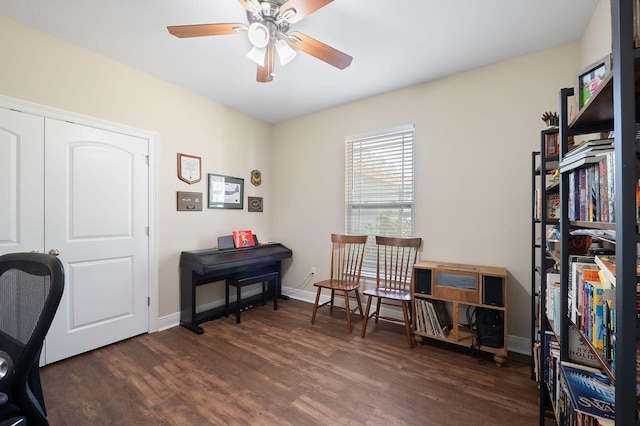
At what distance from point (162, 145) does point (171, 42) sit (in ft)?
3.47

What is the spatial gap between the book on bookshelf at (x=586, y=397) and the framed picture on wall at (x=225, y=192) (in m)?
3.38

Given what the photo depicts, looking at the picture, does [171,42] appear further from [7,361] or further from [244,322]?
[244,322]

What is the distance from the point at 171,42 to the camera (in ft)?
7.29

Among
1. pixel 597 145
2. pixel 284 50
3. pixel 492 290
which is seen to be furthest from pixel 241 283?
pixel 597 145

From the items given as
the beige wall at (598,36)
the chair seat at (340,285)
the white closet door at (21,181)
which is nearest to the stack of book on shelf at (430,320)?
the chair seat at (340,285)

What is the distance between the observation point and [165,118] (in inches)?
114

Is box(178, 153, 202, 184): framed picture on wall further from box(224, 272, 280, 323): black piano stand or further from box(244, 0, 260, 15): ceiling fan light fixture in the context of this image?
box(244, 0, 260, 15): ceiling fan light fixture

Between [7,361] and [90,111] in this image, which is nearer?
[7,361]

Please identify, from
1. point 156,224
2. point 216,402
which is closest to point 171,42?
point 156,224

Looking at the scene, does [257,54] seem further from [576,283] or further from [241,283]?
[241,283]

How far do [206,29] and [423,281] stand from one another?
2.63 metres

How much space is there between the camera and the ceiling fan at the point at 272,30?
1564 millimetres

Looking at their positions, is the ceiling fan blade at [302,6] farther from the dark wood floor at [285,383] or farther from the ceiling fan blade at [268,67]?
the dark wood floor at [285,383]

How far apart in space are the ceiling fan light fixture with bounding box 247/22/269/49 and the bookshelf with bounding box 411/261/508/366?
7.32 feet
